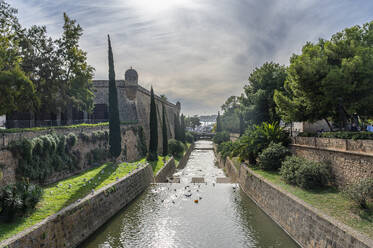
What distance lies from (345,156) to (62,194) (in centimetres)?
1452

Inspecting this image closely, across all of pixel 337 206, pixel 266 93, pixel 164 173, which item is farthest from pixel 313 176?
pixel 266 93

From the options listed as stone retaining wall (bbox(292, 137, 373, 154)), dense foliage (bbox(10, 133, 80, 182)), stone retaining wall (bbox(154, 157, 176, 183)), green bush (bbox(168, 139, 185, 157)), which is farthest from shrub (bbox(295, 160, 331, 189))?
green bush (bbox(168, 139, 185, 157))

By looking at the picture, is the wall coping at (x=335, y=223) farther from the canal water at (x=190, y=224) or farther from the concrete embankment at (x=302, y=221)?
the canal water at (x=190, y=224)

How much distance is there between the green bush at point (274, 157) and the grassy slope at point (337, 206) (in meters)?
4.36

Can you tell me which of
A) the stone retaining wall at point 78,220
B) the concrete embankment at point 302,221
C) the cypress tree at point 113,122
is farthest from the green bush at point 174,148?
the concrete embankment at point 302,221

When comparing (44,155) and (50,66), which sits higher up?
(50,66)

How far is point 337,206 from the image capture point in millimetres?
10531

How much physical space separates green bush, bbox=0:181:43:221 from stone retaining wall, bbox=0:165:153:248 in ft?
3.69

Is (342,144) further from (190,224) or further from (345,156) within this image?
(190,224)

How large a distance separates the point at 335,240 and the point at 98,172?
15.8m

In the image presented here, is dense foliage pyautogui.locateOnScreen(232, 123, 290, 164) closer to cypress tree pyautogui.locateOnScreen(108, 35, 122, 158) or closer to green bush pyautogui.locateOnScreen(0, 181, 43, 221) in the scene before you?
cypress tree pyautogui.locateOnScreen(108, 35, 122, 158)

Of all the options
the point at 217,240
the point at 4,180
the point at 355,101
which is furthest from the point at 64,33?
the point at 355,101

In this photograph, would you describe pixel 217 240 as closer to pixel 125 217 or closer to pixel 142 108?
pixel 125 217

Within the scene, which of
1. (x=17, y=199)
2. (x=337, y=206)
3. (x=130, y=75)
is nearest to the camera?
(x=17, y=199)
